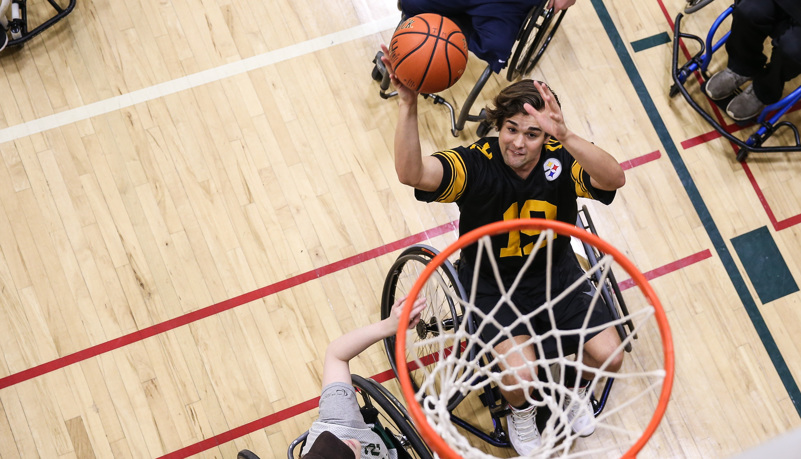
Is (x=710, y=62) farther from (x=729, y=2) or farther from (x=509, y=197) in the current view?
(x=509, y=197)

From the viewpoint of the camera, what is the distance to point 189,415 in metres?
3.68

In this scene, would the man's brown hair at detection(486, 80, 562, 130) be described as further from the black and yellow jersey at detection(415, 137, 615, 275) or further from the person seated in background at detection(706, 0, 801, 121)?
the person seated in background at detection(706, 0, 801, 121)

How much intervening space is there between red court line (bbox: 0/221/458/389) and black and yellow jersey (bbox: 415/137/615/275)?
3.09 ft

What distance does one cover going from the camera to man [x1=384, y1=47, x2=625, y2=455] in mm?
2693

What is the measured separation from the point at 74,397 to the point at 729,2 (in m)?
4.79

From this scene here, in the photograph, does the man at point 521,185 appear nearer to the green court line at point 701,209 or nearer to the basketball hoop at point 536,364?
the basketball hoop at point 536,364

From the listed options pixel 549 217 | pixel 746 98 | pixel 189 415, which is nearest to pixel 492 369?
pixel 549 217

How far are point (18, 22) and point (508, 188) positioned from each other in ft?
10.6

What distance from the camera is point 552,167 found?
299cm

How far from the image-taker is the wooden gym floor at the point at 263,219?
3.71 metres

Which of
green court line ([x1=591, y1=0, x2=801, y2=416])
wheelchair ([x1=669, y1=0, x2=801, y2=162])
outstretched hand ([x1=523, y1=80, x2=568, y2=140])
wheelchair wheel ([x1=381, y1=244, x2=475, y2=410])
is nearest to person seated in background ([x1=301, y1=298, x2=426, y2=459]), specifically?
wheelchair wheel ([x1=381, y1=244, x2=475, y2=410])

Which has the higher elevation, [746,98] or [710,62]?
[710,62]

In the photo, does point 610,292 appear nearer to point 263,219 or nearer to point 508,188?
point 508,188

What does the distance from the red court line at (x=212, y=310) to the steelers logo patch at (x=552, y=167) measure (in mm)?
1096
